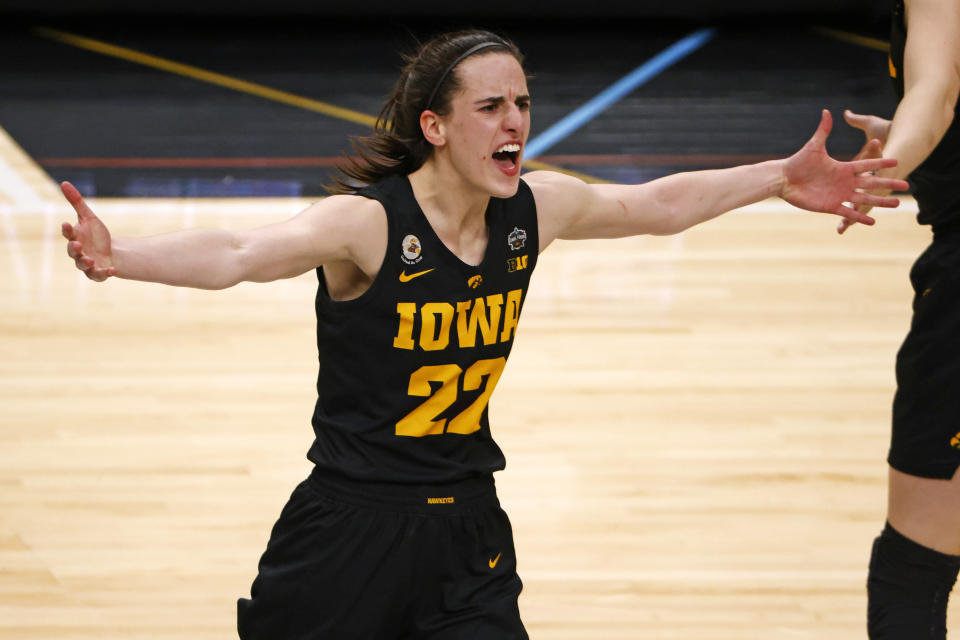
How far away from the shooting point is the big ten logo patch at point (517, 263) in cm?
263

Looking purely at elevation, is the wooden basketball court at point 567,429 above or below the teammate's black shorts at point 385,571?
below

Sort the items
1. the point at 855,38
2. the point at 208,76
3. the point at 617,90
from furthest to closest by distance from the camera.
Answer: the point at 855,38
the point at 208,76
the point at 617,90

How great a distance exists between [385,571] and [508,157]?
0.82 metres

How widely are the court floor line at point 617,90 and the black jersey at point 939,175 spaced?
4.98 meters

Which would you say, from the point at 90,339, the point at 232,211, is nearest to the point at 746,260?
the point at 232,211

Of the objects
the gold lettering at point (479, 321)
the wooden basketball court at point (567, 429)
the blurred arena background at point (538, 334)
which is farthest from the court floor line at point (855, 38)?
the gold lettering at point (479, 321)

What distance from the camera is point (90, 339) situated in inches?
224

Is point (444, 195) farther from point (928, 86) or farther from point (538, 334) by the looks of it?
point (538, 334)

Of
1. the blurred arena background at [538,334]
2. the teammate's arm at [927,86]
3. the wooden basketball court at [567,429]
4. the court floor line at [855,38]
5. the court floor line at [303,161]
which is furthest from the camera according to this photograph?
the court floor line at [855,38]

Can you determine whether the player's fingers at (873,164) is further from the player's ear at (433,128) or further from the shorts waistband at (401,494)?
the shorts waistband at (401,494)

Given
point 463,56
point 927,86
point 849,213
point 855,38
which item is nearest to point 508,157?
point 463,56

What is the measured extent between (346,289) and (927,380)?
1.24 meters

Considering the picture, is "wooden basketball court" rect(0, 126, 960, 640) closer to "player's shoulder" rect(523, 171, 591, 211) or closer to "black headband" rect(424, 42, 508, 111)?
"player's shoulder" rect(523, 171, 591, 211)

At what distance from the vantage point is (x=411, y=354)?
252 centimetres
